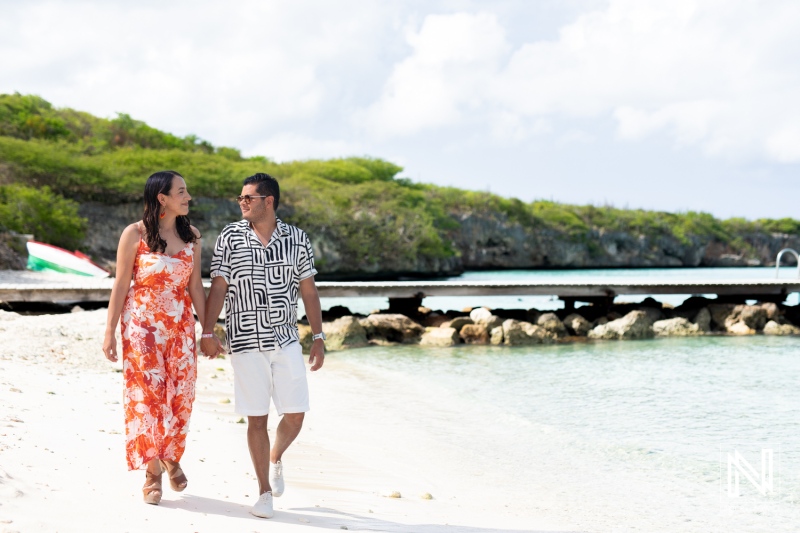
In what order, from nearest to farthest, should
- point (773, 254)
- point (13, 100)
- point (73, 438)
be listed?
point (73, 438), point (13, 100), point (773, 254)

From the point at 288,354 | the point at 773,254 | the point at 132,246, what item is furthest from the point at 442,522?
the point at 773,254

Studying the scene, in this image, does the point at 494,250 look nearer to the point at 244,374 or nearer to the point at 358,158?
the point at 358,158

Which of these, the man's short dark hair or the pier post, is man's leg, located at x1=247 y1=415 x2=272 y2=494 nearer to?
the man's short dark hair

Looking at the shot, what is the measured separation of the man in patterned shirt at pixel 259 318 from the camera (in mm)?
4051

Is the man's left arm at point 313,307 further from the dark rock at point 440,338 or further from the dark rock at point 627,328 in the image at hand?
the dark rock at point 627,328

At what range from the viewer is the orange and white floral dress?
401 centimetres

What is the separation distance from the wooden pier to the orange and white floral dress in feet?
37.7

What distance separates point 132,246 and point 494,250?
228ft

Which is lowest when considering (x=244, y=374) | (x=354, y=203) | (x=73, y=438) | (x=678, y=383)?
(x=678, y=383)

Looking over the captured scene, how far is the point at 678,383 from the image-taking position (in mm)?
11375

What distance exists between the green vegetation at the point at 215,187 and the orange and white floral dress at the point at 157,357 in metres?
27.8

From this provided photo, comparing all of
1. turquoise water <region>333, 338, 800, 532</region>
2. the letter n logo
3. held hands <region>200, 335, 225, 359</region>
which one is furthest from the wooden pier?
held hands <region>200, 335, 225, 359</region>

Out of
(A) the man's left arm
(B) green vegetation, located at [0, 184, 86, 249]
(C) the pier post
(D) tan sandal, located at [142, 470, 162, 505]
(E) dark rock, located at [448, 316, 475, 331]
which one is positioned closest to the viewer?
(D) tan sandal, located at [142, 470, 162, 505]

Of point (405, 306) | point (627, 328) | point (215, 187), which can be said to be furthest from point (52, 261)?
point (215, 187)
